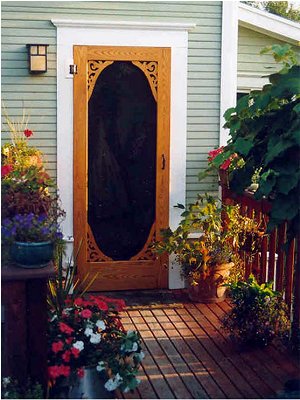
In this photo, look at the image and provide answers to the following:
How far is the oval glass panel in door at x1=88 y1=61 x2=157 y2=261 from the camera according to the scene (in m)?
6.23

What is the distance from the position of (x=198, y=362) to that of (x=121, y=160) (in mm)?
2216

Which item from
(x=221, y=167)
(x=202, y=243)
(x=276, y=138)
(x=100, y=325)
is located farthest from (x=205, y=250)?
(x=100, y=325)

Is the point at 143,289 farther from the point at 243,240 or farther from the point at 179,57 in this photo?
the point at 179,57

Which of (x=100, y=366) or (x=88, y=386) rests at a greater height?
(x=100, y=366)

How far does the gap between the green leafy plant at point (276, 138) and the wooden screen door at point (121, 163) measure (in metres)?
1.89

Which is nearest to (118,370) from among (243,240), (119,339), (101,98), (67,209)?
(119,339)

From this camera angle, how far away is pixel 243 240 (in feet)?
18.3

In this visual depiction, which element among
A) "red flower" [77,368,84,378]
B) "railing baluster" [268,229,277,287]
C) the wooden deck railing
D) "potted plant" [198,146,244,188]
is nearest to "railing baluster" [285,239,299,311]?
the wooden deck railing

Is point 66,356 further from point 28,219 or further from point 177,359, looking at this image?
point 177,359

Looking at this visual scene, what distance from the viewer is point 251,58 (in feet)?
26.8

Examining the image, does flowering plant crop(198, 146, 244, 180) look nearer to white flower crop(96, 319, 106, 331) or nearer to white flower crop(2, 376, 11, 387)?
white flower crop(96, 319, 106, 331)

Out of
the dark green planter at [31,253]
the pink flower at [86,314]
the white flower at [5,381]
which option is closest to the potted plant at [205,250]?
the pink flower at [86,314]

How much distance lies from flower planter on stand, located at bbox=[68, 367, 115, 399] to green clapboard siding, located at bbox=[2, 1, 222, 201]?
2633mm

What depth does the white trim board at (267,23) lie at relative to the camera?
7.72m
